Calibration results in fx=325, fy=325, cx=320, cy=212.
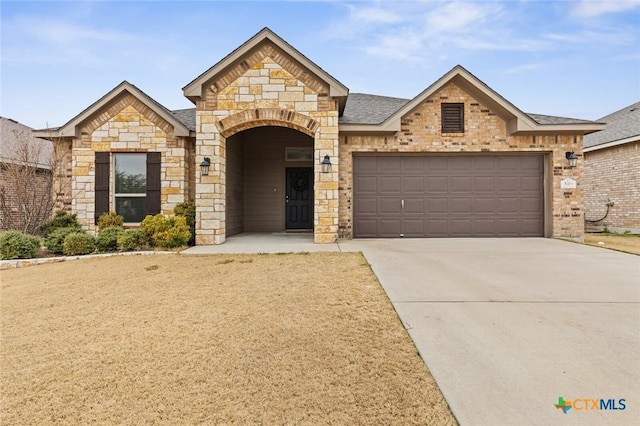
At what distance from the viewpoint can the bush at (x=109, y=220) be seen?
9.08 meters

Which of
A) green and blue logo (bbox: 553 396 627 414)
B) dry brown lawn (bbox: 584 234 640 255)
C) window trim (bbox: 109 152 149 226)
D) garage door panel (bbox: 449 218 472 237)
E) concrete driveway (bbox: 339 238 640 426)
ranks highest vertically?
window trim (bbox: 109 152 149 226)

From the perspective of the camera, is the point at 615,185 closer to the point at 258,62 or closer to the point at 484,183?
the point at 484,183

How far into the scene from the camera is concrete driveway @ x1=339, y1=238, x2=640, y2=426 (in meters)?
2.08

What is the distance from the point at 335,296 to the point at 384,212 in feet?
19.6

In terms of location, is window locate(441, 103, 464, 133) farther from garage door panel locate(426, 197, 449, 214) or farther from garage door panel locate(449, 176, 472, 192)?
garage door panel locate(426, 197, 449, 214)

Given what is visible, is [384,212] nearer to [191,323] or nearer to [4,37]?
[191,323]

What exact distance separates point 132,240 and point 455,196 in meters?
9.04

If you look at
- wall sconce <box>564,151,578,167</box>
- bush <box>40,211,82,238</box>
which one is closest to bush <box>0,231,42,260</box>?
bush <box>40,211,82,238</box>

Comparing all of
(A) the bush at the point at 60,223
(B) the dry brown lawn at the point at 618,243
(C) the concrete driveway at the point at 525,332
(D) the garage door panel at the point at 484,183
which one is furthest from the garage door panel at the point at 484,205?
(A) the bush at the point at 60,223

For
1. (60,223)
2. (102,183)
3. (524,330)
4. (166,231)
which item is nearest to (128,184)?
(102,183)

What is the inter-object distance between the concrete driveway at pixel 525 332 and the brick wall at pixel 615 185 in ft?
27.4

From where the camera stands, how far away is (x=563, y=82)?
15828mm

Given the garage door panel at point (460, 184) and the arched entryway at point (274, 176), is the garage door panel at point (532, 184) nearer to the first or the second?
the garage door panel at point (460, 184)

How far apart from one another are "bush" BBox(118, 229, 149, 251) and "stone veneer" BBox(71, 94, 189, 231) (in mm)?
1277
